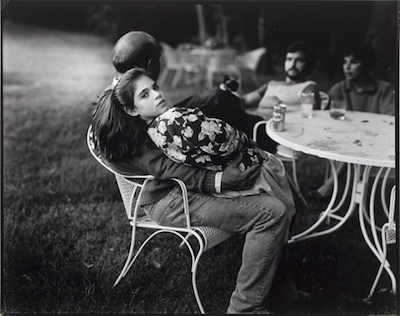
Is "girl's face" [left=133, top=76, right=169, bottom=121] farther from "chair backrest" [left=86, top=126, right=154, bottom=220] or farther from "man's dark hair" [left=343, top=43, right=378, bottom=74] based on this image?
"man's dark hair" [left=343, top=43, right=378, bottom=74]

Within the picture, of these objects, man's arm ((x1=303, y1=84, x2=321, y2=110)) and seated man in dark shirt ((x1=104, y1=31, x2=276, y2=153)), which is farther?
man's arm ((x1=303, y1=84, x2=321, y2=110))

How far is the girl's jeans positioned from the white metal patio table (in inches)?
16.0

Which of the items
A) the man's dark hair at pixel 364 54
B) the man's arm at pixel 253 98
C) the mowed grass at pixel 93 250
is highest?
the man's dark hair at pixel 364 54

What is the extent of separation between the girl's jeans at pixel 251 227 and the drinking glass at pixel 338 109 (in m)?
1.01

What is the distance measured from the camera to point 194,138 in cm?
212

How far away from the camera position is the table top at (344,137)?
7.44 feet

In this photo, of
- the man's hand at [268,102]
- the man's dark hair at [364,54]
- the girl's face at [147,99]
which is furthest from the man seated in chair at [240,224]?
the man's dark hair at [364,54]

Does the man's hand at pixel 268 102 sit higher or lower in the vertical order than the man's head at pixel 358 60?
lower

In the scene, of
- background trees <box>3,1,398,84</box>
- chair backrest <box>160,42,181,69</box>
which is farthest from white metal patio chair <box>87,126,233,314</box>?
chair backrest <box>160,42,181,69</box>

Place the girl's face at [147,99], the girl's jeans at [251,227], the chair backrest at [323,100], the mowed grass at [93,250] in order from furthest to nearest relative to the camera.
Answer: the chair backrest at [323,100] → the mowed grass at [93,250] → the girl's face at [147,99] → the girl's jeans at [251,227]

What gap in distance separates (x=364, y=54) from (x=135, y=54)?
175cm

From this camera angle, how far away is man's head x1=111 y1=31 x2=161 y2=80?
2.40 metres

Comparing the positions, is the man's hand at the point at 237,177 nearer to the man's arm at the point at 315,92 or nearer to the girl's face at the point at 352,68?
the man's arm at the point at 315,92

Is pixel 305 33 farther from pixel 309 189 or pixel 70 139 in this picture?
pixel 70 139
